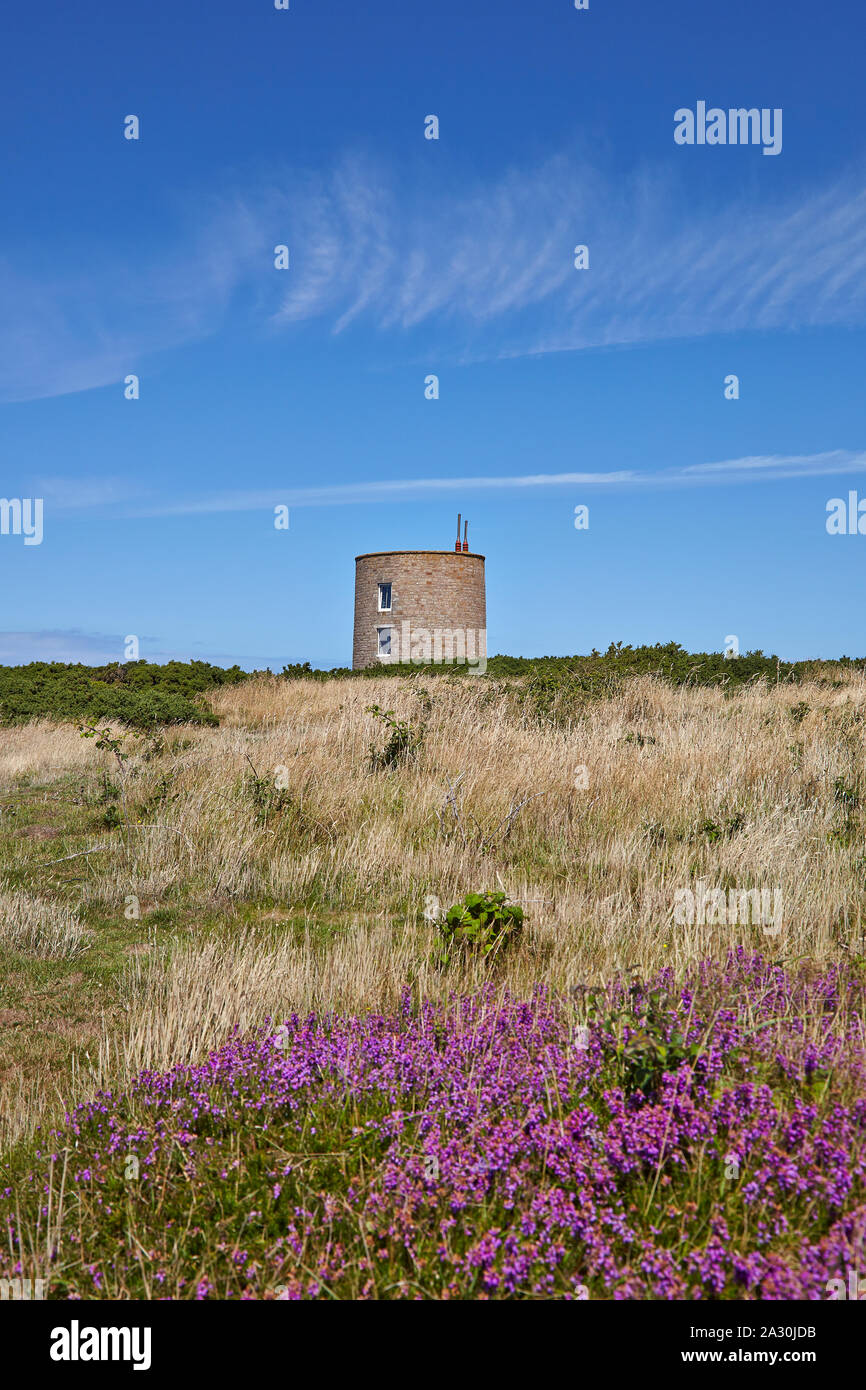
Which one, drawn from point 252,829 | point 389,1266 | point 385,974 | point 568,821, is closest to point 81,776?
point 252,829

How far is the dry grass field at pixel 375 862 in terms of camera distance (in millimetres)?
4309

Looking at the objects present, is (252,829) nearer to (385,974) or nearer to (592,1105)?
(385,974)

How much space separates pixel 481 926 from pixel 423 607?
103 ft

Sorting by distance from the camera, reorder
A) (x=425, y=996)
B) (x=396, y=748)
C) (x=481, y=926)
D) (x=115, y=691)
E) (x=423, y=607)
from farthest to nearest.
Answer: (x=423, y=607) < (x=115, y=691) < (x=396, y=748) < (x=481, y=926) < (x=425, y=996)

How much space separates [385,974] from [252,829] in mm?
3743

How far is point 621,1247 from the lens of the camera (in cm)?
246

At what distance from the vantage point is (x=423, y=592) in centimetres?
3584

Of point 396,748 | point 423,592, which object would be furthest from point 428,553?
point 396,748

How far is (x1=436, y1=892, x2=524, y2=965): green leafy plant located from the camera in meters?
4.77

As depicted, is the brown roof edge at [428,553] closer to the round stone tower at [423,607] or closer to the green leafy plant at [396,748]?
the round stone tower at [423,607]

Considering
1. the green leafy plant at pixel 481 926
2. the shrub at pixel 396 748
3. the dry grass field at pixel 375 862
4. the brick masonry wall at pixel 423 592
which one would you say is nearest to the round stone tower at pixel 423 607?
the brick masonry wall at pixel 423 592

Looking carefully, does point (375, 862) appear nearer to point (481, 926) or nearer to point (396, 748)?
point (481, 926)

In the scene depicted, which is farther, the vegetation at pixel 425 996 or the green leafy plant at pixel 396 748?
the green leafy plant at pixel 396 748

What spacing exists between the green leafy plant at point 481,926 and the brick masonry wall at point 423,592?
30.9 m
